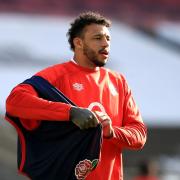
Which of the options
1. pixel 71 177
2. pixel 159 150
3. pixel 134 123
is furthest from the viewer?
pixel 159 150

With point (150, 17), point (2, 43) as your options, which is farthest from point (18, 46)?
point (150, 17)

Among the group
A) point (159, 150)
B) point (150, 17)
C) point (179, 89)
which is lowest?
point (159, 150)

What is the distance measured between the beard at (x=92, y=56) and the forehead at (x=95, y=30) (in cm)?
9

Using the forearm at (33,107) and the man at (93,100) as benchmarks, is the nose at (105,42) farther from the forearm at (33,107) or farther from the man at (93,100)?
the forearm at (33,107)

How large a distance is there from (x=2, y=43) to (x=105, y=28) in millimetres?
13135

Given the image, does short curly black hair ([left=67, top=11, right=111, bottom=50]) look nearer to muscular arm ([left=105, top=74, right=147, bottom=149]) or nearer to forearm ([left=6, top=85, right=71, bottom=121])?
muscular arm ([left=105, top=74, right=147, bottom=149])

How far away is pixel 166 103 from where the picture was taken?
1883 cm

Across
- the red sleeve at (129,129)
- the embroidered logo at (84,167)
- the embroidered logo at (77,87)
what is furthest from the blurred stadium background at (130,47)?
the embroidered logo at (84,167)

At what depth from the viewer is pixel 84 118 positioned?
5.22 m

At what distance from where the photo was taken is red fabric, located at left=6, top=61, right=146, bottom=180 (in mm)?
5414

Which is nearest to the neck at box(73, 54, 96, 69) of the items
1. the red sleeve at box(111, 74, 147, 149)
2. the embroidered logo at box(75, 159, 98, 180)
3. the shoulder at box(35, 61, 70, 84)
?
the shoulder at box(35, 61, 70, 84)

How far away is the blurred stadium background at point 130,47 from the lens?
18.5 m

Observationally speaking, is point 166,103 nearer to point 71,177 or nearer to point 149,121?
point 149,121

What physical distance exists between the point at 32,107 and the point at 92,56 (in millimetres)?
601
